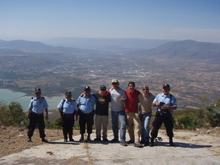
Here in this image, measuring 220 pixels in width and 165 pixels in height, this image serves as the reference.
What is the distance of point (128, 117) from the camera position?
20.6 feet

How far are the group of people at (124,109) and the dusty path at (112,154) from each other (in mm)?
413

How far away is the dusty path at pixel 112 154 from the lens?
4871mm

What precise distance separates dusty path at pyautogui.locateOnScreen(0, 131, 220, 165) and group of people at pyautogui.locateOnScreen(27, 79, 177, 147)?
16.3 inches

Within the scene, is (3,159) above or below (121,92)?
below

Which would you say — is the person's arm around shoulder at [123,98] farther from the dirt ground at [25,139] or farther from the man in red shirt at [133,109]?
the dirt ground at [25,139]

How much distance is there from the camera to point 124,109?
20.9ft

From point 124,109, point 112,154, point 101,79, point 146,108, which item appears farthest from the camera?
point 101,79

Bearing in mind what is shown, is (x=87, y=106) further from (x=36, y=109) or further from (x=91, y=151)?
(x=36, y=109)

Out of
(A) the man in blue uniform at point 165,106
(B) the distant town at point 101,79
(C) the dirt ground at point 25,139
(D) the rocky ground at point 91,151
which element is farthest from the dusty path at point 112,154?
(B) the distant town at point 101,79

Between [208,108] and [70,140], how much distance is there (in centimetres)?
652

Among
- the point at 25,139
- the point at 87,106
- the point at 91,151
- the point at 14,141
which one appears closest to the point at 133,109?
the point at 87,106

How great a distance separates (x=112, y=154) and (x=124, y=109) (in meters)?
1.44

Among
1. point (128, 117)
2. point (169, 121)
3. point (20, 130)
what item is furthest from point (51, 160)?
point (20, 130)

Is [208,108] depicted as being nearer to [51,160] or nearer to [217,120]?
[217,120]
